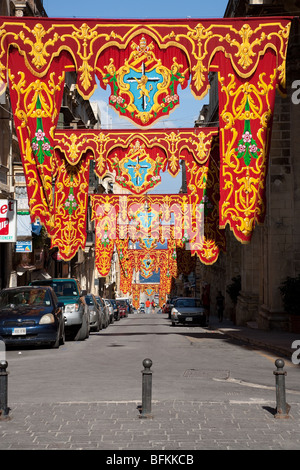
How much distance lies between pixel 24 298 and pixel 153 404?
425 inches

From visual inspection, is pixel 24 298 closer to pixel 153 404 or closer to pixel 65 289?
pixel 65 289

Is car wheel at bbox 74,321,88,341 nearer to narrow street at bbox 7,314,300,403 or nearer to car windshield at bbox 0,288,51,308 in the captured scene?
narrow street at bbox 7,314,300,403

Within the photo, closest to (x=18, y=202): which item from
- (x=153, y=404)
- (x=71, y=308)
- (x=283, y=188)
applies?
(x=71, y=308)

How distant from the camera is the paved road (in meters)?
7.66

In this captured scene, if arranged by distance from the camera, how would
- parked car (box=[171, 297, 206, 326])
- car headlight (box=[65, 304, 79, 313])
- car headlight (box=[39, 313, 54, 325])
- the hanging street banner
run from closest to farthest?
car headlight (box=[39, 313, 54, 325]), car headlight (box=[65, 304, 79, 313]), the hanging street banner, parked car (box=[171, 297, 206, 326])

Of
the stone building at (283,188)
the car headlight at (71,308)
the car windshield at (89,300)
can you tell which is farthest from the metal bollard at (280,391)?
the car windshield at (89,300)

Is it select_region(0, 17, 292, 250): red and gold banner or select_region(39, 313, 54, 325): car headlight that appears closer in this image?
select_region(0, 17, 292, 250): red and gold banner

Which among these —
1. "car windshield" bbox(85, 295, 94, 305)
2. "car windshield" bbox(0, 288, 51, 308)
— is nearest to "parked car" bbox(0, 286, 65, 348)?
"car windshield" bbox(0, 288, 51, 308)

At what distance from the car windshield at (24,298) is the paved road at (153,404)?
239cm

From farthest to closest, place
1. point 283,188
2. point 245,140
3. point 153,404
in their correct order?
point 283,188 → point 245,140 → point 153,404

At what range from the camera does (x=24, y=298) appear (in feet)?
66.3

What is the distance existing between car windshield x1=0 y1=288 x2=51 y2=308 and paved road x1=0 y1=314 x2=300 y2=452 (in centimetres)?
239
